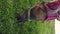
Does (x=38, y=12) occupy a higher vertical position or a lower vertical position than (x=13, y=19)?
higher

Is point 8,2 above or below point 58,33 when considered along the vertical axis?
above

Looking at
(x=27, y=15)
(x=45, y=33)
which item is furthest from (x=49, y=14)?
(x=45, y=33)

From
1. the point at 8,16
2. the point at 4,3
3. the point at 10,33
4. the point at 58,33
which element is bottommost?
the point at 58,33

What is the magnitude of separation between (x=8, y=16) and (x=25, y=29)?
450mm

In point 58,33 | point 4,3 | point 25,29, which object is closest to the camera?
point 4,3

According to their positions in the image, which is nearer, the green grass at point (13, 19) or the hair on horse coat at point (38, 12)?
the hair on horse coat at point (38, 12)

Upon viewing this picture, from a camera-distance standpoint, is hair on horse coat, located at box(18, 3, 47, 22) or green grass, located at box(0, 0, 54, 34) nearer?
hair on horse coat, located at box(18, 3, 47, 22)

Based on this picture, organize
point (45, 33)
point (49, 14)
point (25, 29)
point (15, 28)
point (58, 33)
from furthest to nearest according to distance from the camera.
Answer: point (58, 33) < point (45, 33) < point (25, 29) < point (15, 28) < point (49, 14)

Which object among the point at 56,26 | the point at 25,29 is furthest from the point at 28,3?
the point at 56,26

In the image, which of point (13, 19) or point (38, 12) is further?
point (13, 19)

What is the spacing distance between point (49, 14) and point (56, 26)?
217 centimetres

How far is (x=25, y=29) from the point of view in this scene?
2.90m

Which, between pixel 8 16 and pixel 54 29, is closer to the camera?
pixel 8 16

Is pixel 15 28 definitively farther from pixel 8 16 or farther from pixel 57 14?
pixel 57 14
